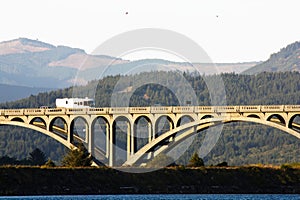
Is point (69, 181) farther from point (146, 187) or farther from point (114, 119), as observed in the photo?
point (114, 119)

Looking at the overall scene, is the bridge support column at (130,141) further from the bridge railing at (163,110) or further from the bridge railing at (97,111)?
the bridge railing at (97,111)

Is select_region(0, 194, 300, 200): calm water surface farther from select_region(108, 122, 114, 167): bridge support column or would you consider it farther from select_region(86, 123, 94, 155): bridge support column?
select_region(86, 123, 94, 155): bridge support column

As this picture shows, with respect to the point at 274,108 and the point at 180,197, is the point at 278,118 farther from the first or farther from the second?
the point at 180,197

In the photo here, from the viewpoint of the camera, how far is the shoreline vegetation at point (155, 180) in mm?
136750

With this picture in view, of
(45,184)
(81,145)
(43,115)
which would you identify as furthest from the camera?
(43,115)

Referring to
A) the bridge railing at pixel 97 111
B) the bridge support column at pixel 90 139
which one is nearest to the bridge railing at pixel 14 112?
the bridge railing at pixel 97 111

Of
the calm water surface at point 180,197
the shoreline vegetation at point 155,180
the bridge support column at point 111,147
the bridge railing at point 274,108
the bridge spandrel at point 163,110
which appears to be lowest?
the calm water surface at point 180,197

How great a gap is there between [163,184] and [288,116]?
836 inches

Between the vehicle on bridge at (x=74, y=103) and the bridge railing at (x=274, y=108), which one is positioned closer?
the bridge railing at (x=274, y=108)

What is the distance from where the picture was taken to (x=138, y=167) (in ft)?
500

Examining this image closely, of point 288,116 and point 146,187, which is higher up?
point 288,116

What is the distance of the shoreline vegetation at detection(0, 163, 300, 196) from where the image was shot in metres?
137

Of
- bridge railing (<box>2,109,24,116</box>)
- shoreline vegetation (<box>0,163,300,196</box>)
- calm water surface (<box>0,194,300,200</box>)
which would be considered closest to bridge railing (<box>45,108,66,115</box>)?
bridge railing (<box>2,109,24,116</box>)

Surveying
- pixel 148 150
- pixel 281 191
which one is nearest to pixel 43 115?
pixel 148 150
